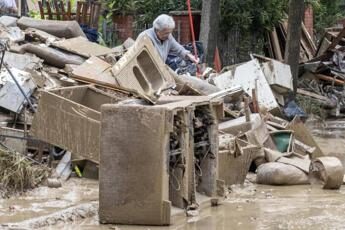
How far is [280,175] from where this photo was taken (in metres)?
10.3

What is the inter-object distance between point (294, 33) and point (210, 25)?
189 centimetres

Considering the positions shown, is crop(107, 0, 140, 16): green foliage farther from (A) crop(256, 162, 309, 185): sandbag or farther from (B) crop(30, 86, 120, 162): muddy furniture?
(B) crop(30, 86, 120, 162): muddy furniture

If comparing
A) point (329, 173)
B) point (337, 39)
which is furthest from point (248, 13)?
point (329, 173)

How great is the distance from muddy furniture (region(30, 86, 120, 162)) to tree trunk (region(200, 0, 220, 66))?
909 cm

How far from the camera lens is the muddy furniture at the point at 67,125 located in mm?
9359

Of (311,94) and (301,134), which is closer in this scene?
(301,134)

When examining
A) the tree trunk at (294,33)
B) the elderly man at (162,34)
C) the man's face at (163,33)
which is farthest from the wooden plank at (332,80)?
the man's face at (163,33)

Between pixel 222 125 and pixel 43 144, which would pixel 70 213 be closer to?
pixel 43 144

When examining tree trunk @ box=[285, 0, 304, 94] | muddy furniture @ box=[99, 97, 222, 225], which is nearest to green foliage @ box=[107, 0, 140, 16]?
tree trunk @ box=[285, 0, 304, 94]

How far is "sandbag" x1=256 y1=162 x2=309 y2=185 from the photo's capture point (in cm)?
1029

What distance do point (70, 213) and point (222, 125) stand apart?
3745mm

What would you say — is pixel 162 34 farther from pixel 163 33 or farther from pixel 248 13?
pixel 248 13

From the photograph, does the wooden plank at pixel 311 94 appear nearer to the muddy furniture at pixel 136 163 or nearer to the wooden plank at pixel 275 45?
the wooden plank at pixel 275 45

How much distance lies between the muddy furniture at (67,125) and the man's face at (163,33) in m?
2.15
